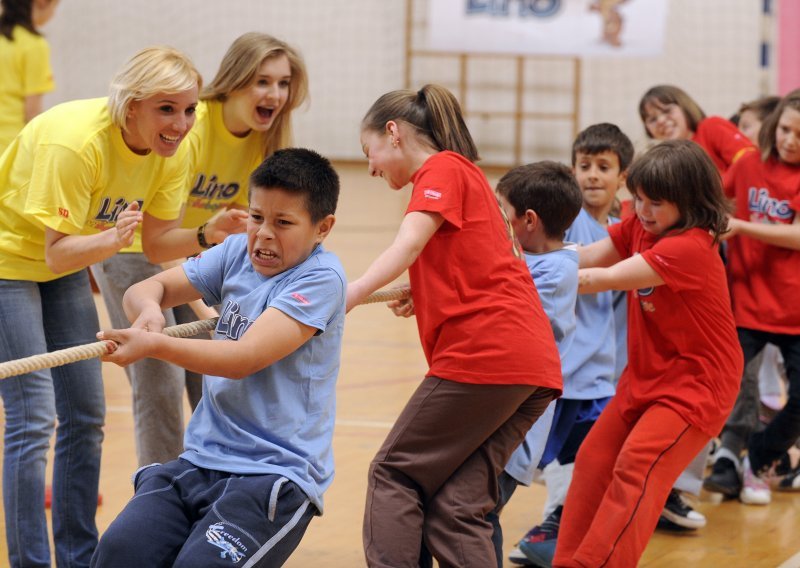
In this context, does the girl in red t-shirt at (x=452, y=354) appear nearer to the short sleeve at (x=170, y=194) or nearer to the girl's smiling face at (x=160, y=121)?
the girl's smiling face at (x=160, y=121)

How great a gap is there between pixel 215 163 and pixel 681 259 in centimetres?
154

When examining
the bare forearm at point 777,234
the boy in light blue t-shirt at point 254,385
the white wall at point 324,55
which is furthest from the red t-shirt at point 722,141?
the white wall at point 324,55

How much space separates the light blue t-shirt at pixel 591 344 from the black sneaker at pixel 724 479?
0.96 m

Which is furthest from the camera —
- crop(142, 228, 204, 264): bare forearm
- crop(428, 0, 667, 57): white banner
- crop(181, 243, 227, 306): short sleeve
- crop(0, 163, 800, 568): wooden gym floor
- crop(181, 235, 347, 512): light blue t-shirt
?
crop(428, 0, 667, 57): white banner

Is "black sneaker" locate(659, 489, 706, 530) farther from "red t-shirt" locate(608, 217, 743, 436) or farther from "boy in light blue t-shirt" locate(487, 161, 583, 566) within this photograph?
"boy in light blue t-shirt" locate(487, 161, 583, 566)

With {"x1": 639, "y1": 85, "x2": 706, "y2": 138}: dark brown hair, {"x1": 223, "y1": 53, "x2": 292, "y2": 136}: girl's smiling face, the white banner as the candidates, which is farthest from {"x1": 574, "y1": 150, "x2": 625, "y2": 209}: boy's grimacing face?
the white banner

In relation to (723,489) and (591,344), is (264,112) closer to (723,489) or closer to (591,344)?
(591,344)

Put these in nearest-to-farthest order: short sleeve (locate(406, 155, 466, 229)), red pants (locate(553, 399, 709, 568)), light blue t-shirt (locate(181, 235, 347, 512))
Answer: light blue t-shirt (locate(181, 235, 347, 512))
short sleeve (locate(406, 155, 466, 229))
red pants (locate(553, 399, 709, 568))

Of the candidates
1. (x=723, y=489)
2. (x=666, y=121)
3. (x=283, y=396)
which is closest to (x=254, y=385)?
(x=283, y=396)

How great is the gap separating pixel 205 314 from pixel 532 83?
11844 millimetres

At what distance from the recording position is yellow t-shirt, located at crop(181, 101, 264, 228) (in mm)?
3561

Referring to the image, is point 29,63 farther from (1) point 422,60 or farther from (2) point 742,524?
(1) point 422,60

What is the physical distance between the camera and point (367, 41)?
49.3 ft

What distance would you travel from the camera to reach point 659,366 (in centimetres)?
312
